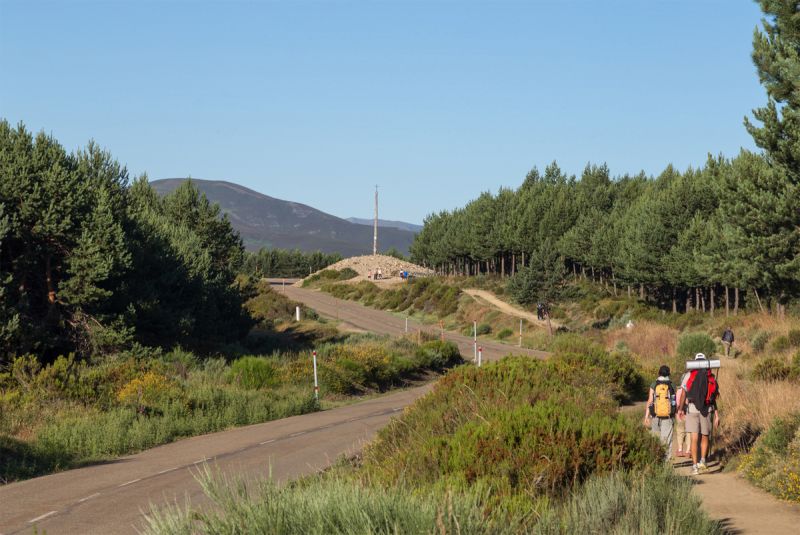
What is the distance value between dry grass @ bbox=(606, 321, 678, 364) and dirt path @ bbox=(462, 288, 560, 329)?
1701 centimetres

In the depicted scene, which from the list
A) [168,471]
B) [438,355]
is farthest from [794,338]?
[168,471]

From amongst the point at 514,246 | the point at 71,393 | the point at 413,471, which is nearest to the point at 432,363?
the point at 71,393

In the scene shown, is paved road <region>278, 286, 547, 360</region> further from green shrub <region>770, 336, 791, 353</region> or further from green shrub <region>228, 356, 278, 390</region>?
green shrub <region>228, 356, 278, 390</region>

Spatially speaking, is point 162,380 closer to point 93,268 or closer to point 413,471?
point 93,268

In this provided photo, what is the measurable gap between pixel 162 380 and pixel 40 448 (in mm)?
7925

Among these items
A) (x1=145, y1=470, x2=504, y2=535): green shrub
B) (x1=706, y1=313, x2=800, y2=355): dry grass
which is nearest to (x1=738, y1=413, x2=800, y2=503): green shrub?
(x1=145, y1=470, x2=504, y2=535): green shrub

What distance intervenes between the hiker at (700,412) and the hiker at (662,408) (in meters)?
0.27

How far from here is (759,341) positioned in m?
35.8

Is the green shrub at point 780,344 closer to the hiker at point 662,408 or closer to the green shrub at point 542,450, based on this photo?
the hiker at point 662,408

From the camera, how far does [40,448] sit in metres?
15.9

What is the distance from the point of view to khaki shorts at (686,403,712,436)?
1330cm

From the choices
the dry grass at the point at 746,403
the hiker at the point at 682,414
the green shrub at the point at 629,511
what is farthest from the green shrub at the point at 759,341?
the green shrub at the point at 629,511

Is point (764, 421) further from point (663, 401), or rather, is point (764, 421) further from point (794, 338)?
point (794, 338)

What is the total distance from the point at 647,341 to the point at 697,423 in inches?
1138
